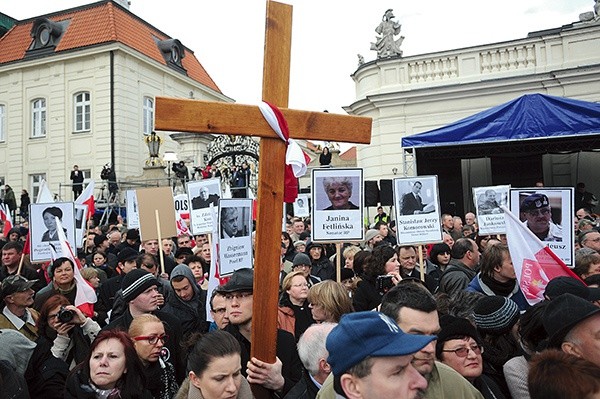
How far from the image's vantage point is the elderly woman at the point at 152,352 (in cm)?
344

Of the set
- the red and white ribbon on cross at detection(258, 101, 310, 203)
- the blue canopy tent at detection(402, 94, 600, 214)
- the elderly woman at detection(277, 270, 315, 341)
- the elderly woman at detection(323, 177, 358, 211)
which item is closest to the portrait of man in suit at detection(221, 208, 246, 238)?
the elderly woman at detection(277, 270, 315, 341)

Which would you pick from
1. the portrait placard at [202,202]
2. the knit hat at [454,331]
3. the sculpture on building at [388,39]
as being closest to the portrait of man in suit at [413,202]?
the portrait placard at [202,202]

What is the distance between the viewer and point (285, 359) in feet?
11.1

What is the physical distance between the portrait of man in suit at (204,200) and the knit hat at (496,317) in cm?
541

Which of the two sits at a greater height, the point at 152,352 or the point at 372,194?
the point at 372,194

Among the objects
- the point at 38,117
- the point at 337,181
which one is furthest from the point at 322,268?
the point at 38,117

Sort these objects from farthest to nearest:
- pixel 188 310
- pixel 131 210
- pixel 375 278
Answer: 1. pixel 131 210
2. pixel 375 278
3. pixel 188 310

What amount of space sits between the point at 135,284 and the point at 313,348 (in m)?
1.94

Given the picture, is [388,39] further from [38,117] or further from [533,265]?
[38,117]

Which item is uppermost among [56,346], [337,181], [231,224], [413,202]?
[337,181]

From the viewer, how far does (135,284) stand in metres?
4.21

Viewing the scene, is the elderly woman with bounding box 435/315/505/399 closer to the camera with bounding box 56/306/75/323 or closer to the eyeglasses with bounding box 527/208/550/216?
the camera with bounding box 56/306/75/323

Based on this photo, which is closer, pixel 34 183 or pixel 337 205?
pixel 337 205

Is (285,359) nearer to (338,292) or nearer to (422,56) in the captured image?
(338,292)
